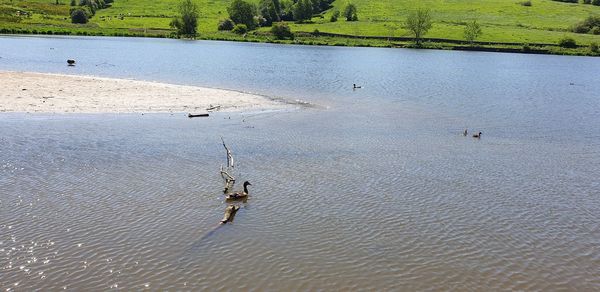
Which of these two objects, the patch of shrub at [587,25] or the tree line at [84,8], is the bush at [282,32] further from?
the patch of shrub at [587,25]

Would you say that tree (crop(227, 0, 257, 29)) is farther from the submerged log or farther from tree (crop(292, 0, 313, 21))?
the submerged log

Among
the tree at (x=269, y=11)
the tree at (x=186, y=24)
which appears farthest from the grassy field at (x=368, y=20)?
the tree at (x=269, y=11)

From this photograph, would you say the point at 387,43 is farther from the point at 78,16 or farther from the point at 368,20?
the point at 78,16

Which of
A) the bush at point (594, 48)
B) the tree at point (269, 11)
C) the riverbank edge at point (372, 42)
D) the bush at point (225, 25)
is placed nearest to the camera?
the riverbank edge at point (372, 42)

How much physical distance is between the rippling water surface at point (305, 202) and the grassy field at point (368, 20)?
107567mm

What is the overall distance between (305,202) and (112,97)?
26.7m

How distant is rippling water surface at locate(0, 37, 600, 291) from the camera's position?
14.5 m

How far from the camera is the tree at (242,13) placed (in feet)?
527

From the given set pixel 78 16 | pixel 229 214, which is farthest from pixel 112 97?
pixel 78 16

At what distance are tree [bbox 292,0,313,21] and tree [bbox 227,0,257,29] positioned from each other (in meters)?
20.8

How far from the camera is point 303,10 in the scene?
597ft

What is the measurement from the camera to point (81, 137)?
28.6 meters

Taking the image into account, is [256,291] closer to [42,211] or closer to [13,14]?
[42,211]

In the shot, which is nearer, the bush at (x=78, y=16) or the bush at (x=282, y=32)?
the bush at (x=282, y=32)
